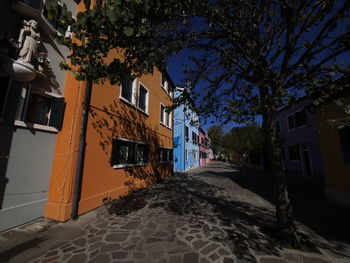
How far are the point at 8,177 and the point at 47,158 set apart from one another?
0.92 metres

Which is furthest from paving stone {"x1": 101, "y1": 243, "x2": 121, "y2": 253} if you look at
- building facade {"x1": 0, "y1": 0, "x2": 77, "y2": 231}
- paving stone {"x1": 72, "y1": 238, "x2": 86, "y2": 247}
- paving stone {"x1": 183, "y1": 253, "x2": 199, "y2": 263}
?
building facade {"x1": 0, "y1": 0, "x2": 77, "y2": 231}

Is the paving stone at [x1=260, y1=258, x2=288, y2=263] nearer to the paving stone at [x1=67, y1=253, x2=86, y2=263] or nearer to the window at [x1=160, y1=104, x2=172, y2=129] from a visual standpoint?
the paving stone at [x1=67, y1=253, x2=86, y2=263]

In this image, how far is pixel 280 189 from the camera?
3.42 metres

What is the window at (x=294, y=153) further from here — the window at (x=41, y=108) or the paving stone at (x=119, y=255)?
the window at (x=41, y=108)

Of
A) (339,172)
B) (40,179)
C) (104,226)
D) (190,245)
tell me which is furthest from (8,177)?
(339,172)

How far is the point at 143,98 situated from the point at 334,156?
9444 millimetres

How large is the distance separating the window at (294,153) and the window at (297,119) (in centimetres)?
197

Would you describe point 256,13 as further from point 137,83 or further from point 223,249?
point 137,83

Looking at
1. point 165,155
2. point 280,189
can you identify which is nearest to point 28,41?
point 280,189

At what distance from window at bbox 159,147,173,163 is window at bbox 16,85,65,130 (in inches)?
273

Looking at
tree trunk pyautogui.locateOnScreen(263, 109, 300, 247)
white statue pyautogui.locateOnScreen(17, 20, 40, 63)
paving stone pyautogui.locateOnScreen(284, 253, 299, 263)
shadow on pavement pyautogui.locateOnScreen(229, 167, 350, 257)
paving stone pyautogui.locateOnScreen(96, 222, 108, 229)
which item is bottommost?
paving stone pyautogui.locateOnScreen(96, 222, 108, 229)

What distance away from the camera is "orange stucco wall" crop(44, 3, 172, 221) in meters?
4.39

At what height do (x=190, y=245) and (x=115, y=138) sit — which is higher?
(x=115, y=138)

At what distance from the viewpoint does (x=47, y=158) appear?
177 inches
